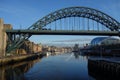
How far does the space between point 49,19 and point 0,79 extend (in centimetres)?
4390

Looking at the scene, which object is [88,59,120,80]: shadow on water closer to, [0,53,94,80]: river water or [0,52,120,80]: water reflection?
[0,52,120,80]: water reflection

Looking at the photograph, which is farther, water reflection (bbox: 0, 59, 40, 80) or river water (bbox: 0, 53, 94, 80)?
river water (bbox: 0, 53, 94, 80)

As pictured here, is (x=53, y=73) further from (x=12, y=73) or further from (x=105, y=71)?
(x=105, y=71)

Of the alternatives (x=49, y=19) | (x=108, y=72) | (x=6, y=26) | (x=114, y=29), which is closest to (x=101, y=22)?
(x=114, y=29)

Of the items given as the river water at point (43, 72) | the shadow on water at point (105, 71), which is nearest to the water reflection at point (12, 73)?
the river water at point (43, 72)

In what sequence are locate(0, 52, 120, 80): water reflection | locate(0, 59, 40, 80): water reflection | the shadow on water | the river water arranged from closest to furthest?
the shadow on water → locate(0, 52, 120, 80): water reflection → locate(0, 59, 40, 80): water reflection → the river water

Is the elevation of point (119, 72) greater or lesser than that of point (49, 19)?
lesser

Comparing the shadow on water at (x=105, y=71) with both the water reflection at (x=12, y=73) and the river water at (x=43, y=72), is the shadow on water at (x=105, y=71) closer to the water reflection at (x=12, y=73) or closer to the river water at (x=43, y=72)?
the river water at (x=43, y=72)

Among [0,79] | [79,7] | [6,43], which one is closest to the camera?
[0,79]

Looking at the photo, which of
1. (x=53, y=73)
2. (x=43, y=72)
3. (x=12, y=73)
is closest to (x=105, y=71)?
(x=53, y=73)

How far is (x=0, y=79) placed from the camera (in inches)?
1387

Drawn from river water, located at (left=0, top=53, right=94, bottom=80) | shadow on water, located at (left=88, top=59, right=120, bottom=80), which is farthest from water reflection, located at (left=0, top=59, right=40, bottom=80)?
shadow on water, located at (left=88, top=59, right=120, bottom=80)

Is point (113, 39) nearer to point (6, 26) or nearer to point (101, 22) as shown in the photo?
point (101, 22)

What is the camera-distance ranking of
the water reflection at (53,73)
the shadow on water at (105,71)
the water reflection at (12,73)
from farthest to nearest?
the water reflection at (12,73)
the water reflection at (53,73)
the shadow on water at (105,71)
